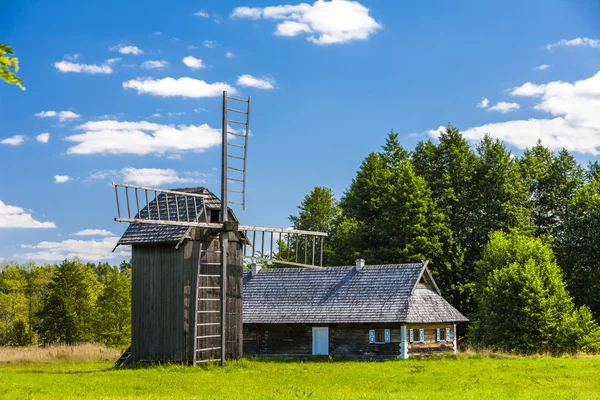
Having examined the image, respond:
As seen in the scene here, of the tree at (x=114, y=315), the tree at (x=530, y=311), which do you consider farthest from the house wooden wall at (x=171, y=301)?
the tree at (x=114, y=315)

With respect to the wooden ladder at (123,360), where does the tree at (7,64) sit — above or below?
above

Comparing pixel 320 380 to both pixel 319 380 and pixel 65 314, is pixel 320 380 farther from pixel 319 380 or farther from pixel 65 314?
pixel 65 314

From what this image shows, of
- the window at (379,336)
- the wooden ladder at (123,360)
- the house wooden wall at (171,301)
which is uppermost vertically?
the house wooden wall at (171,301)

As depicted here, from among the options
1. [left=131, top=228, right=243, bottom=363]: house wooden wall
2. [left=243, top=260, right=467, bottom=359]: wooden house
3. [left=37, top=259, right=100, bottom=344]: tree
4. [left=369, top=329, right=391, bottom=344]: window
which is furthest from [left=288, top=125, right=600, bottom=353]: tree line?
[left=37, top=259, right=100, bottom=344]: tree

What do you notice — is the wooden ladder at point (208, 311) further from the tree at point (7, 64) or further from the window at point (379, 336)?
the tree at point (7, 64)

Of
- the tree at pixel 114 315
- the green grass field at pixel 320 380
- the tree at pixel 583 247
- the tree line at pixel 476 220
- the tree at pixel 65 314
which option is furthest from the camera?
the tree at pixel 114 315

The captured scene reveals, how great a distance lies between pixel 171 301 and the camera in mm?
32500

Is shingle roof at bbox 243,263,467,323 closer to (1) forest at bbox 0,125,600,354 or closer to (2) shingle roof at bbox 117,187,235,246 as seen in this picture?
(1) forest at bbox 0,125,600,354

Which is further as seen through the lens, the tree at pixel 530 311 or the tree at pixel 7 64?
the tree at pixel 530 311

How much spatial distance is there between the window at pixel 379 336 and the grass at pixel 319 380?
7.84ft

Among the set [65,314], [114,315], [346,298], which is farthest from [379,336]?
[65,314]

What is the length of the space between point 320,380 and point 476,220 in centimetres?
3165

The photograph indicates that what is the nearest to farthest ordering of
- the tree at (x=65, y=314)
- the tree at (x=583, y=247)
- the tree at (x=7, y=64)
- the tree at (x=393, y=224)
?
the tree at (x=7, y=64), the tree at (x=583, y=247), the tree at (x=393, y=224), the tree at (x=65, y=314)

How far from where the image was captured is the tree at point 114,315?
5856cm
